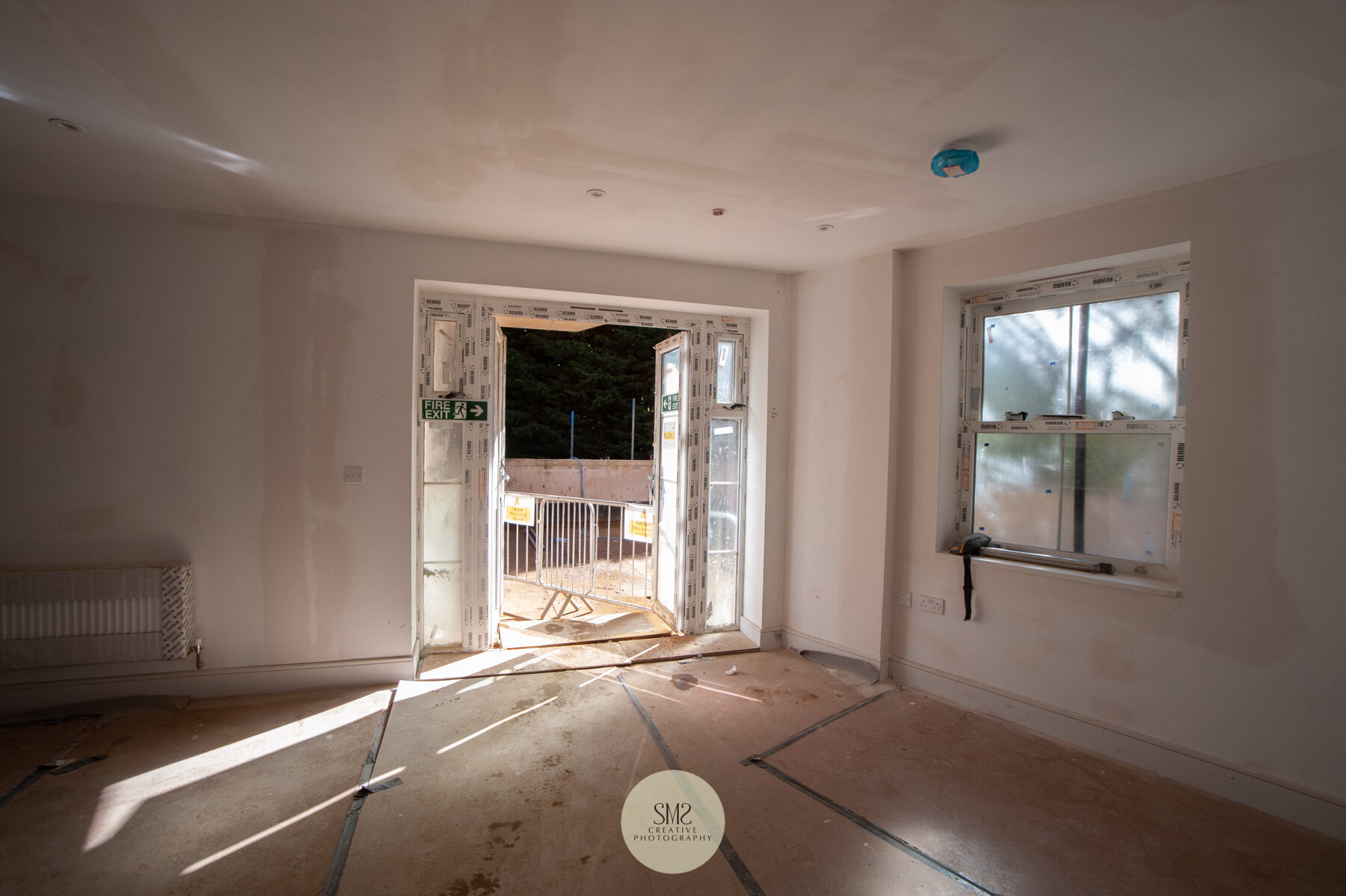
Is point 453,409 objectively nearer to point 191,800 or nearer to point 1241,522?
→ point 191,800

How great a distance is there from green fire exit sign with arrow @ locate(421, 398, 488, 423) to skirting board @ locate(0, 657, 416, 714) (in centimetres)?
155

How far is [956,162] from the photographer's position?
244 cm

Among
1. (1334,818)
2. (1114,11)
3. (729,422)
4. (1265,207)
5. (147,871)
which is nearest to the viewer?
(1114,11)

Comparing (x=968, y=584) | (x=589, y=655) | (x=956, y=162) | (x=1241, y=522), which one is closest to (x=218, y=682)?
(x=589, y=655)

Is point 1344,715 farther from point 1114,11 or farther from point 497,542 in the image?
point 497,542

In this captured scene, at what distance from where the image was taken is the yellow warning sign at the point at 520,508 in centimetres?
535

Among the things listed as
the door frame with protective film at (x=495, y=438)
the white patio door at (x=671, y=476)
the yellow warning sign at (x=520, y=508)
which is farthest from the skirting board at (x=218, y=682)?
the white patio door at (x=671, y=476)

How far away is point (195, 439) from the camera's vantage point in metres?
3.30

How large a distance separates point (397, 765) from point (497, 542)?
1769 mm

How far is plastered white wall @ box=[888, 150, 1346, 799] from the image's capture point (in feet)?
7.85

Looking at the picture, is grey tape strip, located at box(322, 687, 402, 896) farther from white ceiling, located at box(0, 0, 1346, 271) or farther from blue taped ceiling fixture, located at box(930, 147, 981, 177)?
blue taped ceiling fixture, located at box(930, 147, 981, 177)

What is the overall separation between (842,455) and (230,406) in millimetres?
3762

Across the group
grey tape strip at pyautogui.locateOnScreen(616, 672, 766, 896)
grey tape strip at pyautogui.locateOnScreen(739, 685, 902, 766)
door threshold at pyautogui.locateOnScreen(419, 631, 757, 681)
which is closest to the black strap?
grey tape strip at pyautogui.locateOnScreen(739, 685, 902, 766)

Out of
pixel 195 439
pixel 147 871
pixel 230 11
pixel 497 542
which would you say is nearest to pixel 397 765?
pixel 147 871
